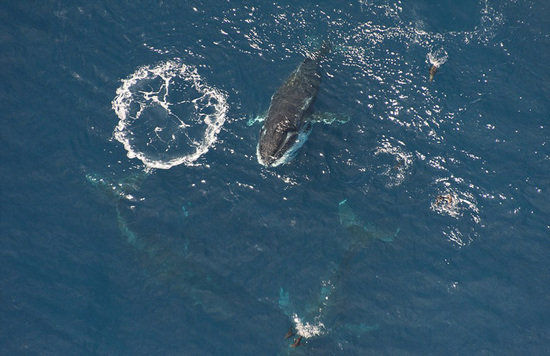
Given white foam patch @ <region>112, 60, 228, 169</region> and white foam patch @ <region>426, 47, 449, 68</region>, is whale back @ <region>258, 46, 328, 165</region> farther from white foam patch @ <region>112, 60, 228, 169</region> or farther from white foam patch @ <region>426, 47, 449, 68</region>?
white foam patch @ <region>426, 47, 449, 68</region>

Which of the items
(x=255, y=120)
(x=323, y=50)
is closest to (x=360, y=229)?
(x=255, y=120)

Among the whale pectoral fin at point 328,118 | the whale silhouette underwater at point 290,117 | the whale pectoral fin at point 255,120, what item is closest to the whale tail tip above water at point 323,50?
the whale silhouette underwater at point 290,117

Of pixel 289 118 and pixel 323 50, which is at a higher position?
pixel 323 50

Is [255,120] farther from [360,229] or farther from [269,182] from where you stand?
[360,229]

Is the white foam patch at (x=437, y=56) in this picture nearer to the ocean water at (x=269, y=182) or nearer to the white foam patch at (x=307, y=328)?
the ocean water at (x=269, y=182)

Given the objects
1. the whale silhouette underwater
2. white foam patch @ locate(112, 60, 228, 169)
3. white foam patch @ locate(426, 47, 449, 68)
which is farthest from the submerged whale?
white foam patch @ locate(426, 47, 449, 68)

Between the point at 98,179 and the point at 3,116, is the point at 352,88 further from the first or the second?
the point at 3,116
